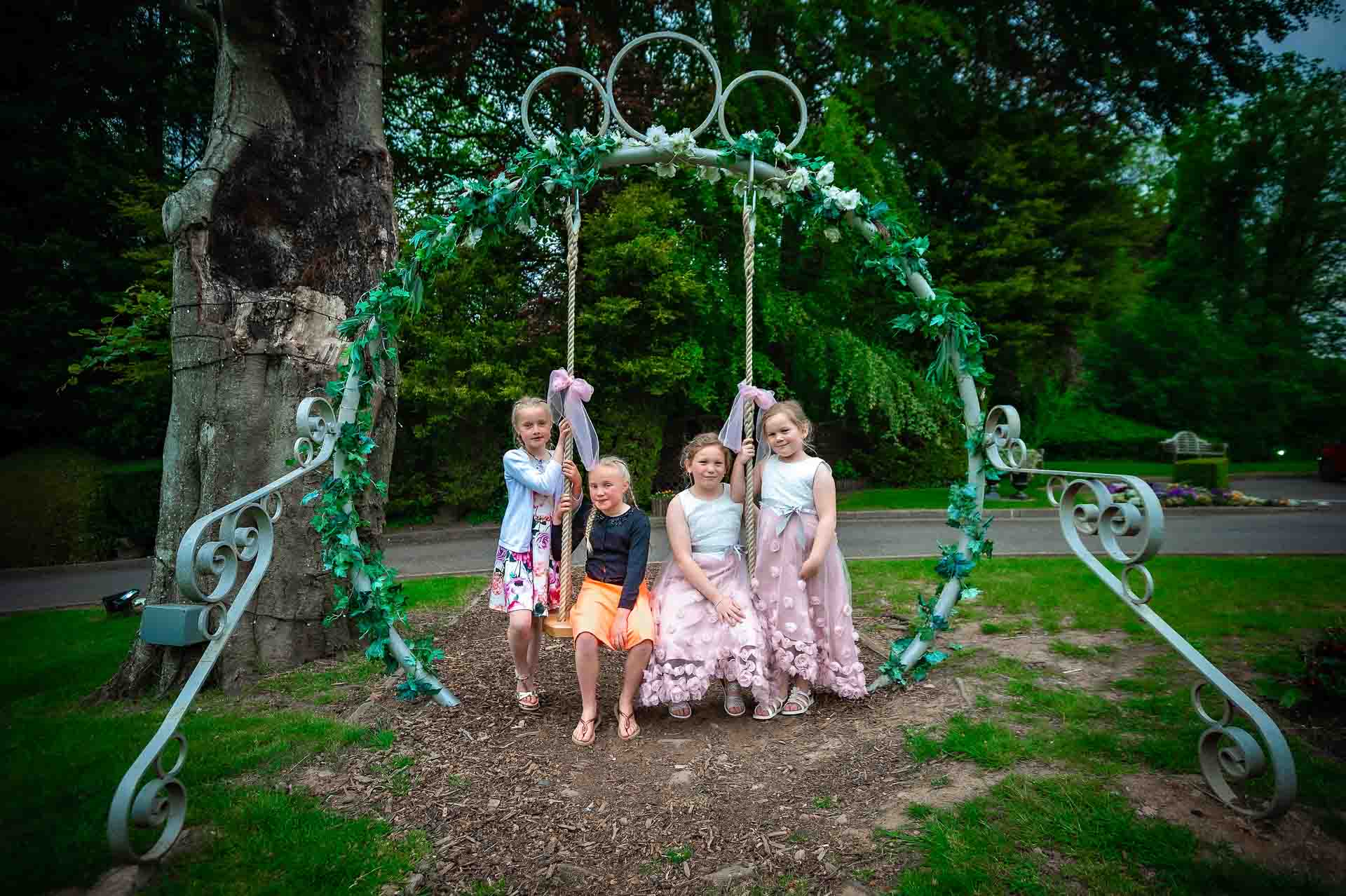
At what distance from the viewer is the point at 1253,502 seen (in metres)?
11.4

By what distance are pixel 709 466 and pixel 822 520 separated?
652 mm

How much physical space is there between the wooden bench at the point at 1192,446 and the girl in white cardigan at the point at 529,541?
1804cm

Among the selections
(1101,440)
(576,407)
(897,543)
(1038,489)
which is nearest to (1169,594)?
(897,543)

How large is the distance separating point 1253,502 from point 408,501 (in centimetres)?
1379

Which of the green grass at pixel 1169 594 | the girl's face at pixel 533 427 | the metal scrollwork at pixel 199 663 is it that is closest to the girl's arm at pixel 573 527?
the girl's face at pixel 533 427

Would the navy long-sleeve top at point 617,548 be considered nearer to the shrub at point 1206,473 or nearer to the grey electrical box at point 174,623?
the grey electrical box at point 174,623

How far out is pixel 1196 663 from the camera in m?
2.55

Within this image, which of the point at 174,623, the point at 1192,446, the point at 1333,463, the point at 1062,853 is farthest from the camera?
the point at 1192,446

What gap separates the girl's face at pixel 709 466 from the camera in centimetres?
362

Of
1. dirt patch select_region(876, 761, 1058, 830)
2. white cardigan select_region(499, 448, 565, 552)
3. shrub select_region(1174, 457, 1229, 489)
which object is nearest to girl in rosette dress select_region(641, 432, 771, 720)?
white cardigan select_region(499, 448, 565, 552)

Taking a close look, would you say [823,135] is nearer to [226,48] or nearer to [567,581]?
[226,48]

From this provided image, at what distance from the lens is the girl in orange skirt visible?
349 centimetres

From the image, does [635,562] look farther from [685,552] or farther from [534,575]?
[534,575]

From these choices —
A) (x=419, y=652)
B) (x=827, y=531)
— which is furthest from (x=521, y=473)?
(x=827, y=531)
